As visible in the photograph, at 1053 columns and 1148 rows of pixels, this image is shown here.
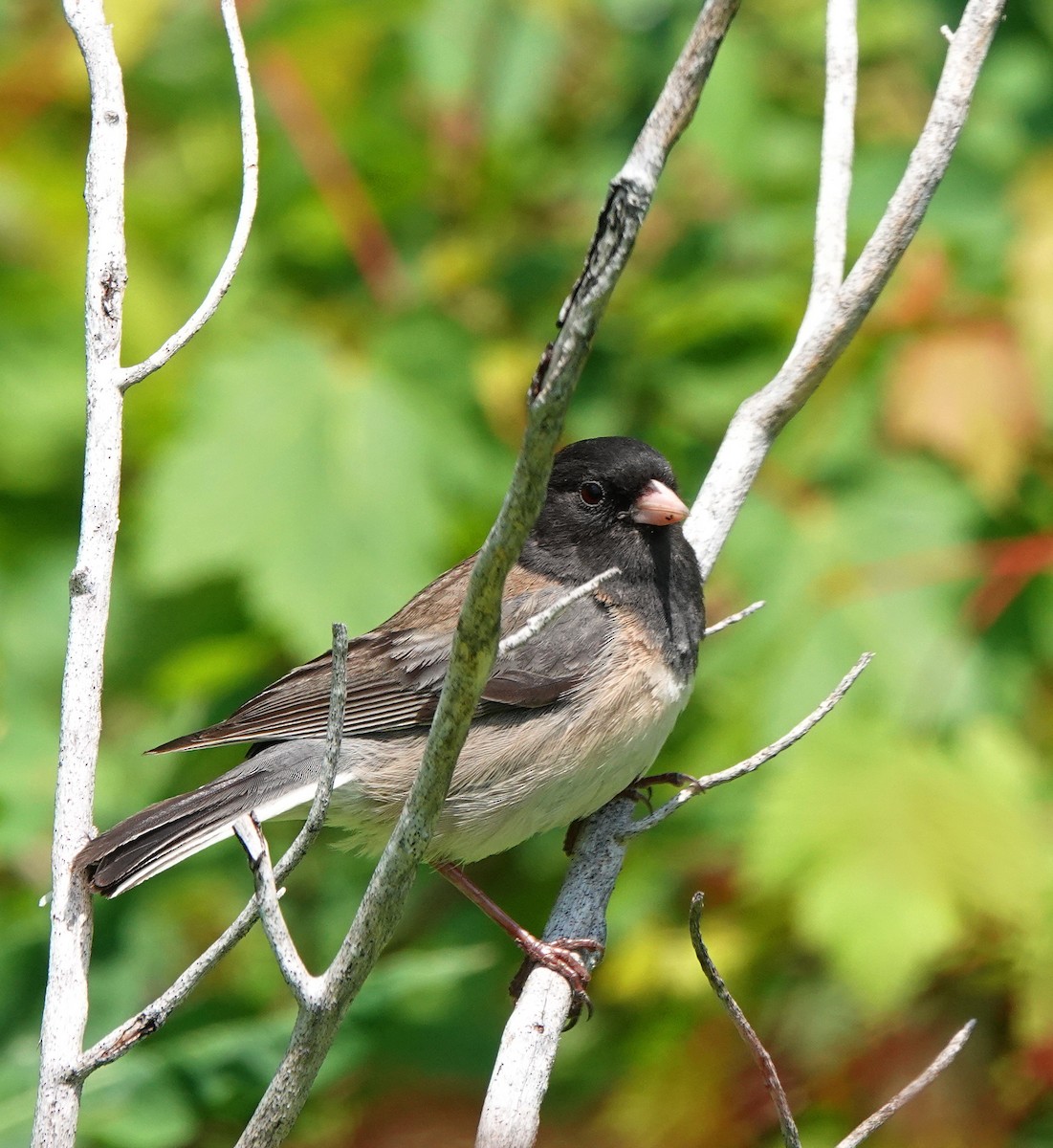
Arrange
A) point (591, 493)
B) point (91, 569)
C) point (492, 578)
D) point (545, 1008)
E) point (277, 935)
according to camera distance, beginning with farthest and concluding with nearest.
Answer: point (591, 493), point (545, 1008), point (91, 569), point (277, 935), point (492, 578)

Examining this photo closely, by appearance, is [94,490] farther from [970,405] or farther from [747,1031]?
[970,405]

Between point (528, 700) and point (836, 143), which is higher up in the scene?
point (836, 143)

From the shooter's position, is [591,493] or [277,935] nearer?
[277,935]

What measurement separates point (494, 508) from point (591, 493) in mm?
411

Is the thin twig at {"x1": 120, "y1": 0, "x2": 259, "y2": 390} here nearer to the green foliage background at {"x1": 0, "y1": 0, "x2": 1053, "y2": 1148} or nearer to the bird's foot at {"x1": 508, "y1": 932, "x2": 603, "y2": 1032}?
the bird's foot at {"x1": 508, "y1": 932, "x2": 603, "y2": 1032}

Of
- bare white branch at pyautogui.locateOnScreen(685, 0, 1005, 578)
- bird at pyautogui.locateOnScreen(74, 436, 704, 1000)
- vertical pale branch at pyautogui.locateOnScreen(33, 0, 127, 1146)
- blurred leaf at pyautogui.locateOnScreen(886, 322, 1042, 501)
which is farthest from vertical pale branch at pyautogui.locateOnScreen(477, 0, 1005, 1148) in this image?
blurred leaf at pyautogui.locateOnScreen(886, 322, 1042, 501)

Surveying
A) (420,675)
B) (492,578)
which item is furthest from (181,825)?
(492,578)

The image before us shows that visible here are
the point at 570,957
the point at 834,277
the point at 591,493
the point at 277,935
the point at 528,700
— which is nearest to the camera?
the point at 277,935

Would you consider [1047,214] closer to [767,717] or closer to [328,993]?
[767,717]

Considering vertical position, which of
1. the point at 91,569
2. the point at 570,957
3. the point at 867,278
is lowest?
the point at 570,957

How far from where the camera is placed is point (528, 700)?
258 cm

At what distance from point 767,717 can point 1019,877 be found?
1.96 ft

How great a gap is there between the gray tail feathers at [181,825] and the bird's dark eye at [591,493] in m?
0.81

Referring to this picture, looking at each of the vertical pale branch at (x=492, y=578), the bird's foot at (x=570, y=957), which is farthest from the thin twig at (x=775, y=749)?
the vertical pale branch at (x=492, y=578)
